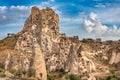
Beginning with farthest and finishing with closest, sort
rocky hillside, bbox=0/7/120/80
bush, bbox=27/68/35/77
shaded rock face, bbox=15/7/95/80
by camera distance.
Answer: shaded rock face, bbox=15/7/95/80 → rocky hillside, bbox=0/7/120/80 → bush, bbox=27/68/35/77

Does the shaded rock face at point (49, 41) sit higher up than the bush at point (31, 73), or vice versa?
the shaded rock face at point (49, 41)

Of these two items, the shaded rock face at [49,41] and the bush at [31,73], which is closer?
the bush at [31,73]

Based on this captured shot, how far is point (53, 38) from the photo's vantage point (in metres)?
136

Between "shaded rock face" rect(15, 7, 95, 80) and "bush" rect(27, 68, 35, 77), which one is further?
"shaded rock face" rect(15, 7, 95, 80)

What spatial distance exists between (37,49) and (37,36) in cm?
6177

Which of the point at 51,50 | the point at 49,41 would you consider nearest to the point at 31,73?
the point at 51,50

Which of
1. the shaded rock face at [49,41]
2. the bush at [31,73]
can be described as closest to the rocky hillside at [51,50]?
the shaded rock face at [49,41]

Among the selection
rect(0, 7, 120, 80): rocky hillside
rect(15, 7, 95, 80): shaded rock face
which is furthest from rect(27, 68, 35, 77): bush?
rect(15, 7, 95, 80): shaded rock face

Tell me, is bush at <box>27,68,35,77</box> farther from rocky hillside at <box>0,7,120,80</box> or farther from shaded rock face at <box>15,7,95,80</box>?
shaded rock face at <box>15,7,95,80</box>

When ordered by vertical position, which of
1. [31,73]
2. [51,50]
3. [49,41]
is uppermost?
[49,41]

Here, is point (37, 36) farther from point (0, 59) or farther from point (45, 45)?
point (0, 59)

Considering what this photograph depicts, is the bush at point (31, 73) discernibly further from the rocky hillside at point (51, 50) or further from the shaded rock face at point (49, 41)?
the shaded rock face at point (49, 41)

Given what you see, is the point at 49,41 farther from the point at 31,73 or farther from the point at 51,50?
the point at 31,73

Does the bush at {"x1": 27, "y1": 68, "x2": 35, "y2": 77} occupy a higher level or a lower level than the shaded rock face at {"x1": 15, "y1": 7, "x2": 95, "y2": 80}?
lower
